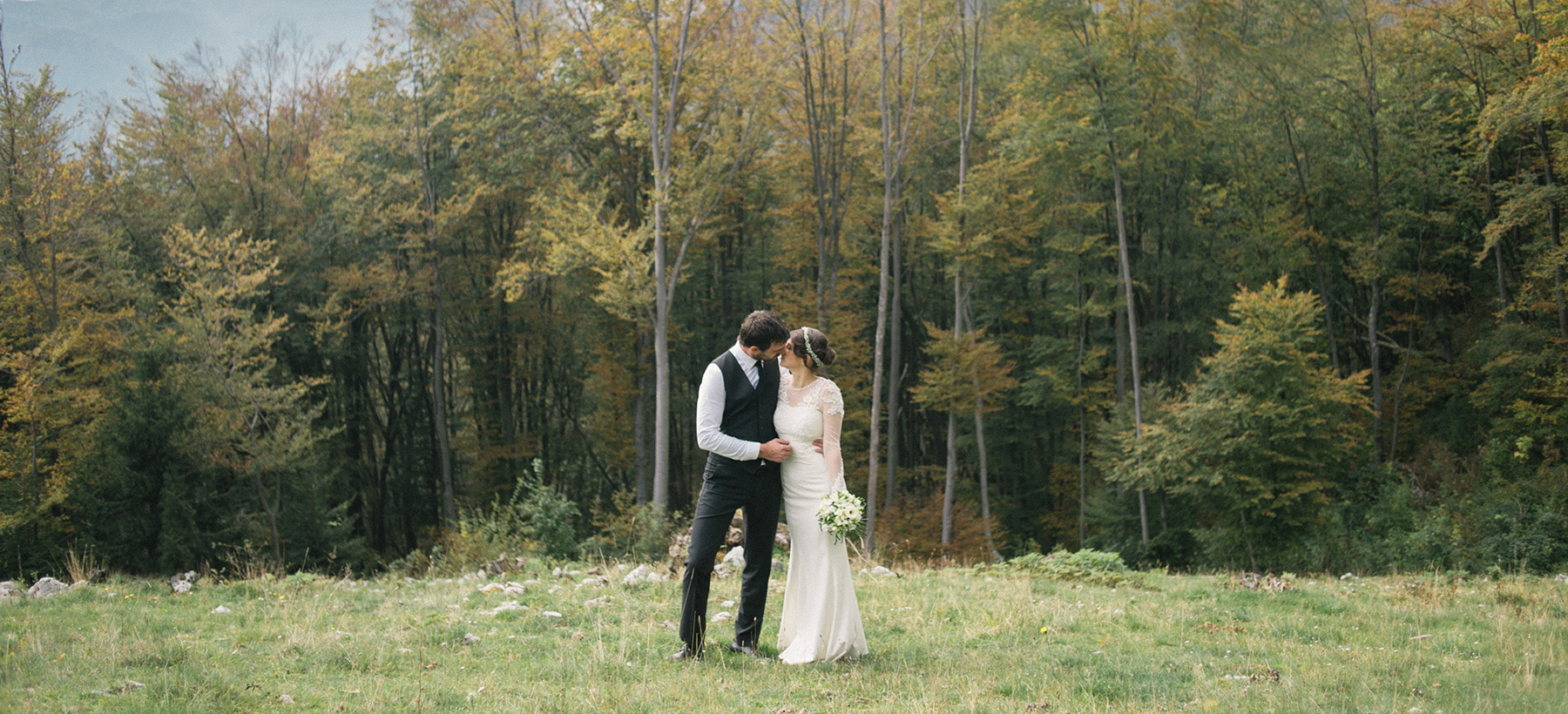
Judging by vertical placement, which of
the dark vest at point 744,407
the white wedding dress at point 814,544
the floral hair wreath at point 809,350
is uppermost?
the floral hair wreath at point 809,350

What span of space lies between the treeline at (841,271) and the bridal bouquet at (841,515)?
8.39 m

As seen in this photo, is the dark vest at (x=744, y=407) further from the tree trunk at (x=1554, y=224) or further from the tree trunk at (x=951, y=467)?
the tree trunk at (x=1554, y=224)

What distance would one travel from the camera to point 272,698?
4.10 meters

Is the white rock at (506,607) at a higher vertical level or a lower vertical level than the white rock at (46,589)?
higher

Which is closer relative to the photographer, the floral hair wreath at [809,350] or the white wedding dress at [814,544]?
the white wedding dress at [814,544]

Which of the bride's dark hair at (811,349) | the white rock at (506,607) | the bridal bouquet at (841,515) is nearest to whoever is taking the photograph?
the bridal bouquet at (841,515)

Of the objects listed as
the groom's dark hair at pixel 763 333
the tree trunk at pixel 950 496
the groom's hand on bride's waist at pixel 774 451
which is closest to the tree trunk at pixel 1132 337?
the tree trunk at pixel 950 496

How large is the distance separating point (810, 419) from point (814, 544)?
689mm

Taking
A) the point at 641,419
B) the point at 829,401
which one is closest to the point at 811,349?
the point at 829,401

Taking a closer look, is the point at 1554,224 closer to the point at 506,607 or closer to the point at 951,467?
the point at 951,467

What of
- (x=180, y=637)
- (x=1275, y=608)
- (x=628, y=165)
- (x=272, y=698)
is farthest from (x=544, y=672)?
(x=628, y=165)

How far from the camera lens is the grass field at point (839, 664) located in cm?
407

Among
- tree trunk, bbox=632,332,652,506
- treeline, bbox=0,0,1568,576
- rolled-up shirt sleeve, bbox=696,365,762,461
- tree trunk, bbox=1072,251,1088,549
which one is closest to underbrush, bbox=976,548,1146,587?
rolled-up shirt sleeve, bbox=696,365,762,461

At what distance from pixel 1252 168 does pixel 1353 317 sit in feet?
14.9
